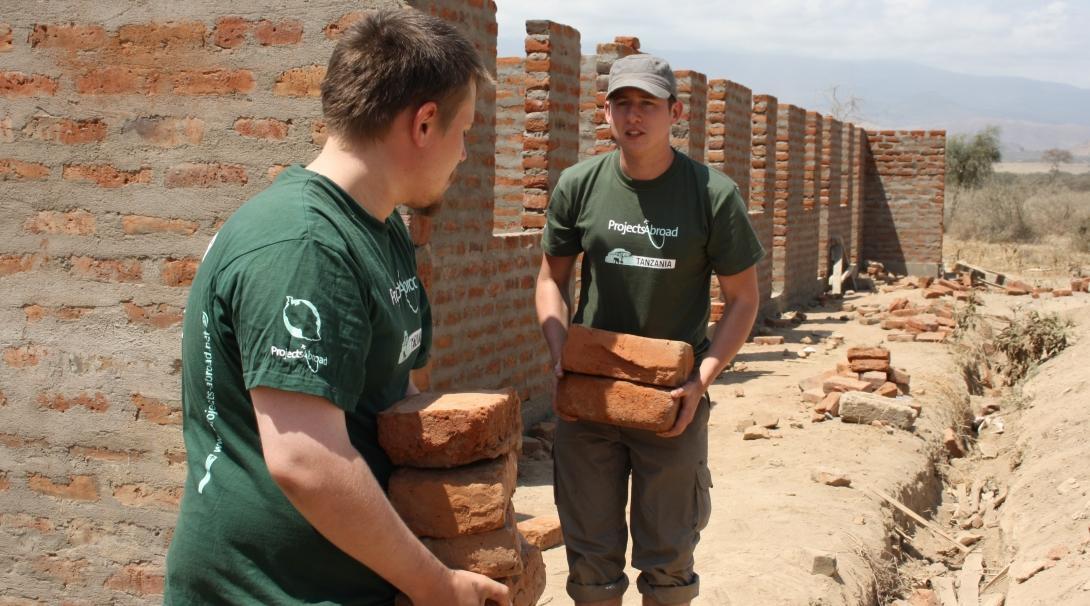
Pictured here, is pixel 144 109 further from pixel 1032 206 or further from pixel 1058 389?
pixel 1032 206

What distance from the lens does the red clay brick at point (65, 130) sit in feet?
14.1

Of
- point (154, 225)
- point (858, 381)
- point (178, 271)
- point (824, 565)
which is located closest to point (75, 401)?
point (178, 271)

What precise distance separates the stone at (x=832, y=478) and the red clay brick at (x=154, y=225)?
4.32 meters

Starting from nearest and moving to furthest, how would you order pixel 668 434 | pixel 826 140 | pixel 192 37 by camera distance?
pixel 668 434
pixel 192 37
pixel 826 140

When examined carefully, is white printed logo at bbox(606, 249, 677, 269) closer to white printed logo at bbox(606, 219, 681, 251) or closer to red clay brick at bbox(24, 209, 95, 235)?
white printed logo at bbox(606, 219, 681, 251)

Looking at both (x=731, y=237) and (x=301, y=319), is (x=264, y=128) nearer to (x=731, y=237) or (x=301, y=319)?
(x=731, y=237)

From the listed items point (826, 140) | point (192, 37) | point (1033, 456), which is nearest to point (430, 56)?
point (192, 37)

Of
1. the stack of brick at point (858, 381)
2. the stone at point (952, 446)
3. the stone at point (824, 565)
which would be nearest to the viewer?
the stone at point (824, 565)

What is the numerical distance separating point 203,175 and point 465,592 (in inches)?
112

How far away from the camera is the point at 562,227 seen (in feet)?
12.3

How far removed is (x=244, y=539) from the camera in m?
1.86

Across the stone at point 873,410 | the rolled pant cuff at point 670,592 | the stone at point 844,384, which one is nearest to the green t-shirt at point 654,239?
the rolled pant cuff at point 670,592

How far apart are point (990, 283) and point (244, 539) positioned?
20.7m

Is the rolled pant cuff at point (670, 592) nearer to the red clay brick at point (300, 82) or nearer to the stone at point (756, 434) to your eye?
the red clay brick at point (300, 82)
